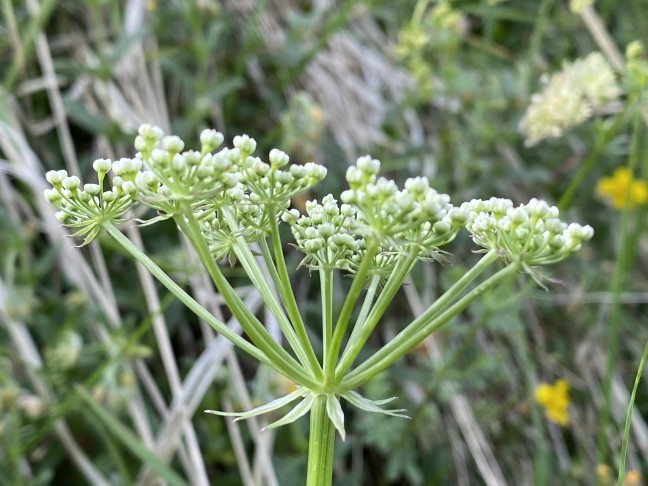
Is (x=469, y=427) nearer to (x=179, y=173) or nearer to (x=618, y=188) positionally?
(x=618, y=188)

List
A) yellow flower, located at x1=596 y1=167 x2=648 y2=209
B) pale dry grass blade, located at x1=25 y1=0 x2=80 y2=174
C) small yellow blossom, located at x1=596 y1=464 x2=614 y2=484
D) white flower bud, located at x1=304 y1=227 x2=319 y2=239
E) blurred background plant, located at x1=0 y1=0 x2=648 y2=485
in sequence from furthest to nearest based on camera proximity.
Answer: yellow flower, located at x1=596 y1=167 x2=648 y2=209 → pale dry grass blade, located at x1=25 y1=0 x2=80 y2=174 → blurred background plant, located at x1=0 y1=0 x2=648 y2=485 → small yellow blossom, located at x1=596 y1=464 x2=614 y2=484 → white flower bud, located at x1=304 y1=227 x2=319 y2=239

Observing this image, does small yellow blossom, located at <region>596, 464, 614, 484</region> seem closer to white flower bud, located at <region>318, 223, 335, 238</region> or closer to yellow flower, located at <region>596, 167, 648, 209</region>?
yellow flower, located at <region>596, 167, 648, 209</region>

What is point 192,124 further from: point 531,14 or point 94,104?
point 531,14

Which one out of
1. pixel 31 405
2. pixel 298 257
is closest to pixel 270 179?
pixel 31 405

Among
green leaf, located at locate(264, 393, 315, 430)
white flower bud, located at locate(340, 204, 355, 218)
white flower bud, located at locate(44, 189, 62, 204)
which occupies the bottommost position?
green leaf, located at locate(264, 393, 315, 430)

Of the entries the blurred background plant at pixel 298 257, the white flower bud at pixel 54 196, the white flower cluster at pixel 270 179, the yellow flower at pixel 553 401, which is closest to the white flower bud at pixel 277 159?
the white flower cluster at pixel 270 179

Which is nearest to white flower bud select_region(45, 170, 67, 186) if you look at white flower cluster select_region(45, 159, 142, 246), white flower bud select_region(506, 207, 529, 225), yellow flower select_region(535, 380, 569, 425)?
white flower cluster select_region(45, 159, 142, 246)

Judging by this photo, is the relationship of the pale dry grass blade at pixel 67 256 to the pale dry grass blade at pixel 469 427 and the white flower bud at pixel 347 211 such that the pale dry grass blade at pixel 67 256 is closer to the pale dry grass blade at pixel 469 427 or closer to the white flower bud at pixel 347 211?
the pale dry grass blade at pixel 469 427
